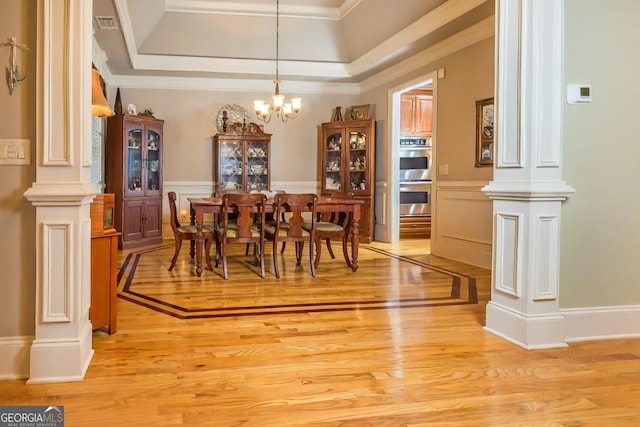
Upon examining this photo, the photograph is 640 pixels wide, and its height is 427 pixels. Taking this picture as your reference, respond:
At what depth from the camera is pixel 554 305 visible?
107 inches

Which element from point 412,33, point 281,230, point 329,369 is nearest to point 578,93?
point 329,369

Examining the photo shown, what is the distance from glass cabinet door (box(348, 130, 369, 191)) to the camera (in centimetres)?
752

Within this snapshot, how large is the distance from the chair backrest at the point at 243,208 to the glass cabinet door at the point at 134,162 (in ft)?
8.48

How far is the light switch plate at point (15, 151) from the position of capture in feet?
7.22

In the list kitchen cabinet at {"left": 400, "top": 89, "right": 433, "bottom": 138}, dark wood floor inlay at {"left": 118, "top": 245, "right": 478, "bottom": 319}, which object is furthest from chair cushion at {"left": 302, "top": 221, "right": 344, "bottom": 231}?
kitchen cabinet at {"left": 400, "top": 89, "right": 433, "bottom": 138}

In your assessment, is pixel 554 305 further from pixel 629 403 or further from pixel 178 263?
pixel 178 263

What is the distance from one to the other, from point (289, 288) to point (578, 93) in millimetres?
A: 2542

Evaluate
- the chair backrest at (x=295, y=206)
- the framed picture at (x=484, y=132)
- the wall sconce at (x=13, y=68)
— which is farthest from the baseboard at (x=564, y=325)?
the wall sconce at (x=13, y=68)

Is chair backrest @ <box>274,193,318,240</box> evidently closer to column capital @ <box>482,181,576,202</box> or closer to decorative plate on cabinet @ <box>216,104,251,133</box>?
A: column capital @ <box>482,181,576,202</box>

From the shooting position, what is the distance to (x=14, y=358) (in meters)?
2.23

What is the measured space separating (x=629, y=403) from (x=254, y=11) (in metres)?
6.18

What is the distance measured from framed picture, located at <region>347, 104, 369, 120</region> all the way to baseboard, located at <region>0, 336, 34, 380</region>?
6.04 meters

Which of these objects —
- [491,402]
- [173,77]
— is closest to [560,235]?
[491,402]

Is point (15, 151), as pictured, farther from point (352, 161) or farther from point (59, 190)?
point (352, 161)
